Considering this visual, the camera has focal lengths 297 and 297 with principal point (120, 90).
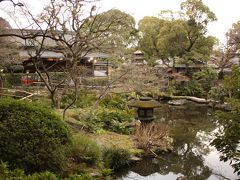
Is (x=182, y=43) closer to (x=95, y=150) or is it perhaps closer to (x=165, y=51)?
(x=165, y=51)

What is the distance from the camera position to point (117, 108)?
15594 millimetres

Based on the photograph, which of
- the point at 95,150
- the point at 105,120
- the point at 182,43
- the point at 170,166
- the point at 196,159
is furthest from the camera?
the point at 182,43

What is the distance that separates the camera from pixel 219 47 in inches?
1188

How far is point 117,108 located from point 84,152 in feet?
25.6

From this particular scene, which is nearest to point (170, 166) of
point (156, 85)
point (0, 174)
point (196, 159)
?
point (196, 159)

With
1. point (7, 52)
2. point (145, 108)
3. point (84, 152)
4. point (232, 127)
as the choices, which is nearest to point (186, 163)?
point (145, 108)

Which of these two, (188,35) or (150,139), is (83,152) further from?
(188,35)

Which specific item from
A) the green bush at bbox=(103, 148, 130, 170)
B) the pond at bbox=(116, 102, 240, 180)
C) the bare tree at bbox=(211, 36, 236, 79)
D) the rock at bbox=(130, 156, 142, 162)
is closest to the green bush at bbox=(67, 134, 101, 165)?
the green bush at bbox=(103, 148, 130, 170)

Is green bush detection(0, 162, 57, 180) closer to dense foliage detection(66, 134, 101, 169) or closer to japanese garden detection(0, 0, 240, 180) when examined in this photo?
japanese garden detection(0, 0, 240, 180)

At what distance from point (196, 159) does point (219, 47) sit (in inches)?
851

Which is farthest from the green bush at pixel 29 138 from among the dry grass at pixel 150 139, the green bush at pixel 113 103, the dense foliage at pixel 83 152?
the green bush at pixel 113 103

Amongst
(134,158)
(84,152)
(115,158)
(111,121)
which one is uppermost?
(84,152)

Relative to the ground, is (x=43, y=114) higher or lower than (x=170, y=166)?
higher

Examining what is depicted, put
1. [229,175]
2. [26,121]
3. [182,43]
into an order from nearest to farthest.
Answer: [26,121] < [229,175] < [182,43]
